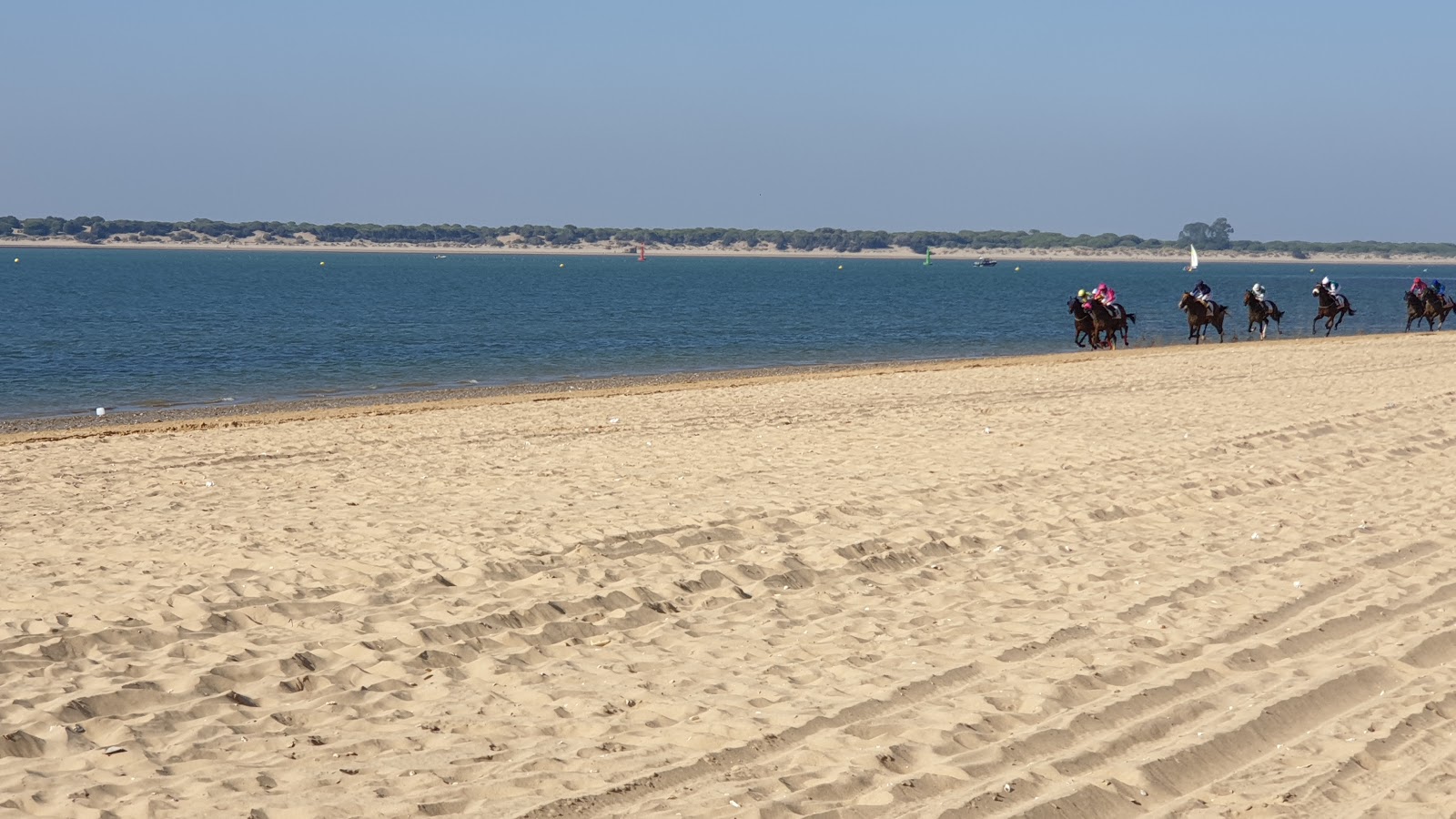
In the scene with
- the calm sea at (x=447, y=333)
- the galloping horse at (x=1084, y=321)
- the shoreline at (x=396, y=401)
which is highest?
the galloping horse at (x=1084, y=321)

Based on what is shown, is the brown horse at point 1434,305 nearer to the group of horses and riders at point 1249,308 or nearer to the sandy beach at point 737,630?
the group of horses and riders at point 1249,308

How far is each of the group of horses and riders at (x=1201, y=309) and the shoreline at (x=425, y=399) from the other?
15.2 ft

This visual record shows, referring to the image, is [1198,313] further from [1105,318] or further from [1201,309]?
[1105,318]

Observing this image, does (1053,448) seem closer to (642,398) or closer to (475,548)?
(475,548)

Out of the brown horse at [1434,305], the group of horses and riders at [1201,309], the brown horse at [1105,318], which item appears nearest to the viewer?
the brown horse at [1105,318]

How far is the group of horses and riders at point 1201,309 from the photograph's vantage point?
3862cm

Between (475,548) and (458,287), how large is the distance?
78.5m

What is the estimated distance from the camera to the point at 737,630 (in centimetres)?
796

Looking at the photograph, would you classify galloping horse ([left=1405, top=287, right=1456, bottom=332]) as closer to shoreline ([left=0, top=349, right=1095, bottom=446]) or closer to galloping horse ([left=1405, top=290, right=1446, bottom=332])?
galloping horse ([left=1405, top=290, right=1446, bottom=332])

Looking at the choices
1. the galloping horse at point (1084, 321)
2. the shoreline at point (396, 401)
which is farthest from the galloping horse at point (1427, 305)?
the shoreline at point (396, 401)

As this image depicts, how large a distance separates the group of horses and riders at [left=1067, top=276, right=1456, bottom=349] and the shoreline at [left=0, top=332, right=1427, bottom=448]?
4.64 metres

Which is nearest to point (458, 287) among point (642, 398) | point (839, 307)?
point (839, 307)

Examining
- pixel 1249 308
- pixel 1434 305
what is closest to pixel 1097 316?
pixel 1249 308

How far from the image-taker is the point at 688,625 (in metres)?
8.02
